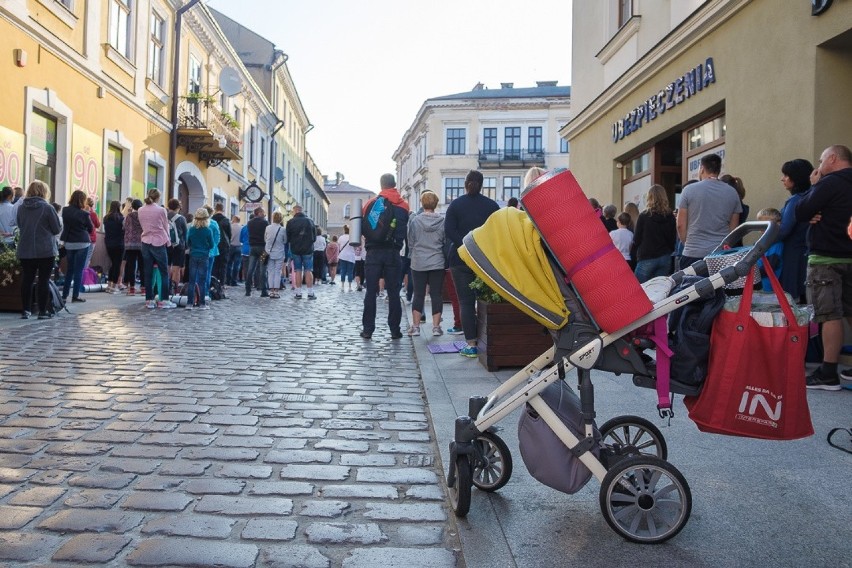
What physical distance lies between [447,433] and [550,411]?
4.59 ft

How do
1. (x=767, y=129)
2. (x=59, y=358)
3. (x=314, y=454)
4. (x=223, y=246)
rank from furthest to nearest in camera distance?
(x=223, y=246) < (x=767, y=129) < (x=59, y=358) < (x=314, y=454)

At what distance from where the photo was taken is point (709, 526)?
2859 mm

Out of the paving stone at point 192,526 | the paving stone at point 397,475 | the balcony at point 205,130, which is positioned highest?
the balcony at point 205,130

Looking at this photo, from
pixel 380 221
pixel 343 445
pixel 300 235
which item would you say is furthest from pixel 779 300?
pixel 300 235

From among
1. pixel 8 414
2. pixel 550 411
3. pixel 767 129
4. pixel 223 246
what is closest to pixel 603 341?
pixel 550 411

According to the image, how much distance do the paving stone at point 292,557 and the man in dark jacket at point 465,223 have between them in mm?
4831

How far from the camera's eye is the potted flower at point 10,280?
9.58 m

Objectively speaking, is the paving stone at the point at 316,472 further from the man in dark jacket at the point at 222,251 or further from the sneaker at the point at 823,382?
the man in dark jacket at the point at 222,251

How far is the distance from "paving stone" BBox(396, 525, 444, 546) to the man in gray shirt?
480cm

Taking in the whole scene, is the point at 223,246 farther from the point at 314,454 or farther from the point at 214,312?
the point at 314,454

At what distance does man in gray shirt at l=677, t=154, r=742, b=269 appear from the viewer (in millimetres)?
6703

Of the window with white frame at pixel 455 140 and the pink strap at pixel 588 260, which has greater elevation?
the window with white frame at pixel 455 140

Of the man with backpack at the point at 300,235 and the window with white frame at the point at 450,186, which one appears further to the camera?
the window with white frame at the point at 450,186

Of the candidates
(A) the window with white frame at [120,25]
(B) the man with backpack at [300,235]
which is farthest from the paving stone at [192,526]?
(A) the window with white frame at [120,25]
